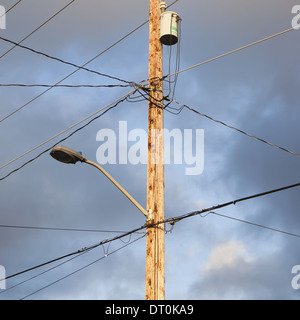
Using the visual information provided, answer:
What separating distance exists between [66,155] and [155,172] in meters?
1.84

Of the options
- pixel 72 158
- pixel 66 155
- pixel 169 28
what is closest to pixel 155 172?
pixel 72 158

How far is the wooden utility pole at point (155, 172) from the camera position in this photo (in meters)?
9.96

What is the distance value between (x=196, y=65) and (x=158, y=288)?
5.25 m

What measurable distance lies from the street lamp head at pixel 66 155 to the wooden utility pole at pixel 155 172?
1.49 m

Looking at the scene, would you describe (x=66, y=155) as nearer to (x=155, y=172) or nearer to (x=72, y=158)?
(x=72, y=158)

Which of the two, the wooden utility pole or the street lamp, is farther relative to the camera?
the street lamp

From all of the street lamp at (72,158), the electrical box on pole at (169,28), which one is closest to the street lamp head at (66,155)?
the street lamp at (72,158)

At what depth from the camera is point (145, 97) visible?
11.7 meters

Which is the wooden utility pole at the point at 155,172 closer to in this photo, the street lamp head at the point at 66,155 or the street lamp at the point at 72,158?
the street lamp at the point at 72,158

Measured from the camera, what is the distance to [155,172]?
10.8 metres

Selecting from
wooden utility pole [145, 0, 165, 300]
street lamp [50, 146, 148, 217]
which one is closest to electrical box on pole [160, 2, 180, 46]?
wooden utility pole [145, 0, 165, 300]

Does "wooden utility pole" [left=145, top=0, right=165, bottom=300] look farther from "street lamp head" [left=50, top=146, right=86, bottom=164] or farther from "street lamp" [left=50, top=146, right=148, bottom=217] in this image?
"street lamp head" [left=50, top=146, right=86, bottom=164]

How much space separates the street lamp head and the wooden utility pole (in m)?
1.49

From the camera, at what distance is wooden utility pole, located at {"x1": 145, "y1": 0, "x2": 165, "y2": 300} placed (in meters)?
9.96
